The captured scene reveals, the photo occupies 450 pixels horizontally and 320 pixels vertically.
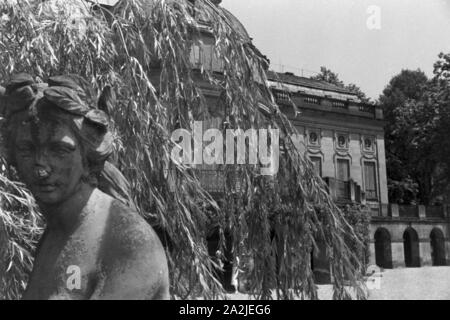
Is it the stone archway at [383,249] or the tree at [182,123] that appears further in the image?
the stone archway at [383,249]

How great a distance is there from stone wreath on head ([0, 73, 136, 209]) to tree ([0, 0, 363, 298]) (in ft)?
6.26

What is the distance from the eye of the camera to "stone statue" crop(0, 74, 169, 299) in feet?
6.52

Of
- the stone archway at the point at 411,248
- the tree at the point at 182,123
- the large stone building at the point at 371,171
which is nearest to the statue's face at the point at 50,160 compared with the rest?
the tree at the point at 182,123

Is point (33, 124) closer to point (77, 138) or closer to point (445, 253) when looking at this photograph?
point (77, 138)

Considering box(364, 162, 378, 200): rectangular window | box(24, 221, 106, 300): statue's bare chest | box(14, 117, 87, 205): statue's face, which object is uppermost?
box(364, 162, 378, 200): rectangular window

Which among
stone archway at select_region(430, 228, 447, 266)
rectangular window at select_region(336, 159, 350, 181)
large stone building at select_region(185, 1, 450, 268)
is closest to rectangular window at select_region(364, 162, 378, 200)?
large stone building at select_region(185, 1, 450, 268)

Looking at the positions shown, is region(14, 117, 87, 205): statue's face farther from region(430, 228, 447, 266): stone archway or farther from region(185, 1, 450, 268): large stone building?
region(430, 228, 447, 266): stone archway

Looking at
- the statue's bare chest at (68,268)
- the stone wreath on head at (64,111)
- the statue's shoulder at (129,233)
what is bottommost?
the statue's bare chest at (68,268)

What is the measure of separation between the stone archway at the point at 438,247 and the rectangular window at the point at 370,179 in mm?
4445

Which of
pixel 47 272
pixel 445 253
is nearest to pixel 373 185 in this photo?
pixel 445 253

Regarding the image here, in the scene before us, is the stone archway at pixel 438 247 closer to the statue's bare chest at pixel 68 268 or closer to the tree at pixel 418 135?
the tree at pixel 418 135

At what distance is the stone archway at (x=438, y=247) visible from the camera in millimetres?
32156

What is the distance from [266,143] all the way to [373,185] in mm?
28197

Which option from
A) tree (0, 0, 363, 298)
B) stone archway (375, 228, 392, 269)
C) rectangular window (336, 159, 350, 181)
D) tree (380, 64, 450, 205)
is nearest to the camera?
tree (0, 0, 363, 298)
